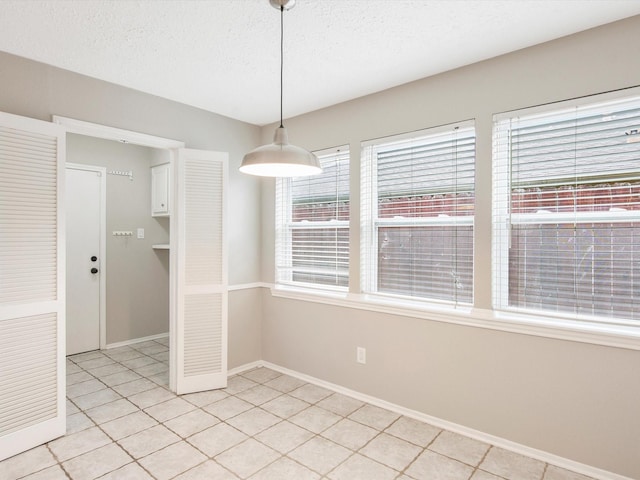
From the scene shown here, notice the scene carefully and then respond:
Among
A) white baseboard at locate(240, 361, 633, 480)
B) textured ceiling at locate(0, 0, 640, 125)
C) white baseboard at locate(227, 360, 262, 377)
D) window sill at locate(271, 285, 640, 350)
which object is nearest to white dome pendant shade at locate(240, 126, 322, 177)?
textured ceiling at locate(0, 0, 640, 125)

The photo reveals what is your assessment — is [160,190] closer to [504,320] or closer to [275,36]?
[275,36]

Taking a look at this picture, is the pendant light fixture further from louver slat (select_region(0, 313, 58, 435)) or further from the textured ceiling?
louver slat (select_region(0, 313, 58, 435))

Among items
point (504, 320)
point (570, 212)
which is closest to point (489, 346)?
point (504, 320)

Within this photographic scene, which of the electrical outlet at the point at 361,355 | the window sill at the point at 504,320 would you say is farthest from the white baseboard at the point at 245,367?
the electrical outlet at the point at 361,355

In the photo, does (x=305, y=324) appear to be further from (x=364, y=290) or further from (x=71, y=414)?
(x=71, y=414)

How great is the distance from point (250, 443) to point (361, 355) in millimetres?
A: 1135

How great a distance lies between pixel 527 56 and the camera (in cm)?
237

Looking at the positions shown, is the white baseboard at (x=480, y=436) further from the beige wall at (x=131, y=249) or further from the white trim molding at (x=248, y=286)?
the beige wall at (x=131, y=249)

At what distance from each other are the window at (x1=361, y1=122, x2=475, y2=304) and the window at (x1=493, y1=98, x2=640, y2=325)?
240 millimetres

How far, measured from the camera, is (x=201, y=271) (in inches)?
133

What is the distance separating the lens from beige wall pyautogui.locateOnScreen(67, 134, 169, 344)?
15.2 feet

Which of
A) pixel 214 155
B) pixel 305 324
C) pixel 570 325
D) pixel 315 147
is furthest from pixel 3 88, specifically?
pixel 570 325

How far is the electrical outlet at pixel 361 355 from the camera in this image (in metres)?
3.18

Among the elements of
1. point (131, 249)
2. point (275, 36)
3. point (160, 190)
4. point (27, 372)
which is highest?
point (275, 36)
